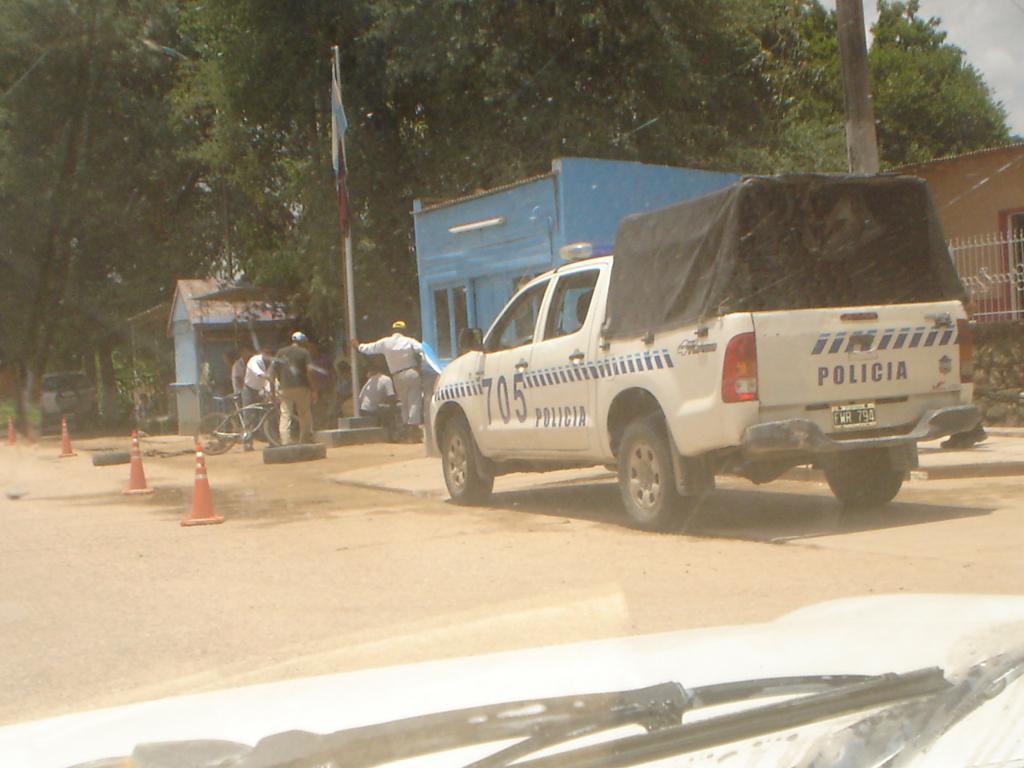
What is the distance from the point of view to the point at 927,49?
32.9 m

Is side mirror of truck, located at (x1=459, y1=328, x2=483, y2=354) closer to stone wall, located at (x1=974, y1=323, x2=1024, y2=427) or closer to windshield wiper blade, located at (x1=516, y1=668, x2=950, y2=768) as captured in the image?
stone wall, located at (x1=974, y1=323, x2=1024, y2=427)

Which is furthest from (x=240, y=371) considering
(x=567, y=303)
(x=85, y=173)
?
(x=567, y=303)

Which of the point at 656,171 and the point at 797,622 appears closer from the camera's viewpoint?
the point at 797,622

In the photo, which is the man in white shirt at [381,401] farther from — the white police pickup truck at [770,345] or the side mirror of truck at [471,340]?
the white police pickup truck at [770,345]

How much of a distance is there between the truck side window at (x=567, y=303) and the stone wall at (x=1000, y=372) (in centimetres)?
737

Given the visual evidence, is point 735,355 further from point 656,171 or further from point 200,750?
point 656,171

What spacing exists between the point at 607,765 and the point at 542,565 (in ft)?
20.5

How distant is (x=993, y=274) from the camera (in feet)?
51.0

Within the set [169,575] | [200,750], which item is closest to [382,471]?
[169,575]

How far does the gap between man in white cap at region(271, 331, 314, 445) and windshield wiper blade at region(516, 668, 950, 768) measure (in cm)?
1808

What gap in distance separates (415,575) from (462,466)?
3.83 m

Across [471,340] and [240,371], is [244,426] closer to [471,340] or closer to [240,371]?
[240,371]

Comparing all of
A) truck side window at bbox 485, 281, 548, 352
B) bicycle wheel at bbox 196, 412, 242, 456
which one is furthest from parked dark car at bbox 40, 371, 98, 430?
truck side window at bbox 485, 281, 548, 352

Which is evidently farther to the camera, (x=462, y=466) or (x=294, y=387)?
(x=294, y=387)
